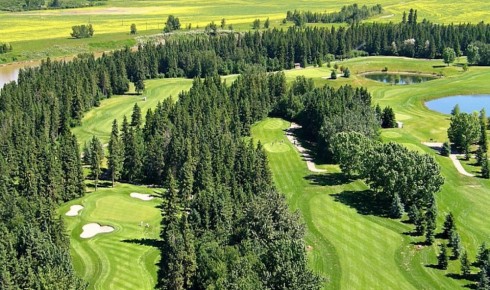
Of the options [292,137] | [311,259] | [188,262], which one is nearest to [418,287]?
[311,259]

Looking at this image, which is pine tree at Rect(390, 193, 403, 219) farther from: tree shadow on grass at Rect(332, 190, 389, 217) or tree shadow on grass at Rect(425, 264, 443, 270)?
tree shadow on grass at Rect(425, 264, 443, 270)

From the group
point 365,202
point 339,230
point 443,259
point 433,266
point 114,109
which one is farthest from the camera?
point 114,109

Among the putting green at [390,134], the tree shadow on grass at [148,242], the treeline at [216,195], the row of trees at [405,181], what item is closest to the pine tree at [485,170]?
the row of trees at [405,181]

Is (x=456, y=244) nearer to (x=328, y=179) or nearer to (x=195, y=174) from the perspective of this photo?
(x=328, y=179)

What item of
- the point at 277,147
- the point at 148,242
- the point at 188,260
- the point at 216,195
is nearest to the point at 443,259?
the point at 216,195

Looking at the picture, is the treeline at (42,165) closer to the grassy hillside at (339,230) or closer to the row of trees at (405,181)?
the grassy hillside at (339,230)

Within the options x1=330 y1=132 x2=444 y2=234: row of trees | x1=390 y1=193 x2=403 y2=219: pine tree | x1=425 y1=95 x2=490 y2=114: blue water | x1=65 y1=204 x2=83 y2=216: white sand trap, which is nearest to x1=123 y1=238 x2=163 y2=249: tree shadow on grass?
x1=65 y1=204 x2=83 y2=216: white sand trap
